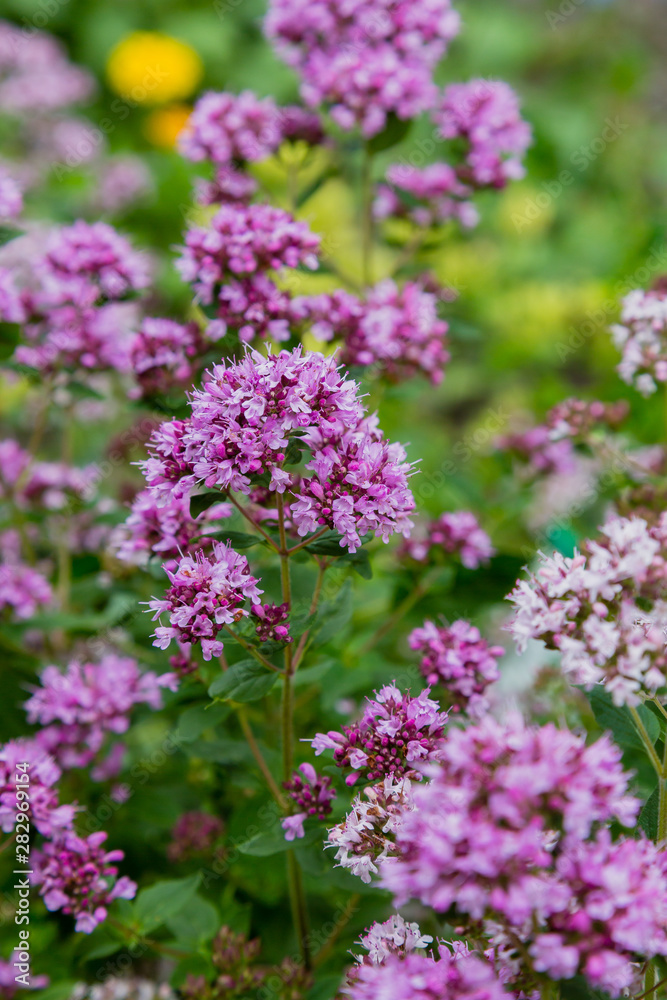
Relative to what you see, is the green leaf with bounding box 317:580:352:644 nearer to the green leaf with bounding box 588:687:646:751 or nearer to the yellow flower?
the green leaf with bounding box 588:687:646:751

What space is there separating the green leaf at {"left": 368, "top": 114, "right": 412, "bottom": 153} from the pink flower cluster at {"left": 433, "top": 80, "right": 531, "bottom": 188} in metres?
0.13

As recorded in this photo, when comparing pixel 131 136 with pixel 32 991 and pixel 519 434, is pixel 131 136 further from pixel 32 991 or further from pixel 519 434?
pixel 32 991

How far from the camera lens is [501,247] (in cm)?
539

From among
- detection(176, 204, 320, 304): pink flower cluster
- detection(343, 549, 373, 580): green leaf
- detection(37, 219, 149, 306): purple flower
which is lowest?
detection(343, 549, 373, 580): green leaf

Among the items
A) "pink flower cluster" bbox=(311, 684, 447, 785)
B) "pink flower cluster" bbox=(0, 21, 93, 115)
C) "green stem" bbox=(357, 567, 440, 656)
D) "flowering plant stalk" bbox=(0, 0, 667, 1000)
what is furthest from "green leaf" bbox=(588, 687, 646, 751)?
"pink flower cluster" bbox=(0, 21, 93, 115)

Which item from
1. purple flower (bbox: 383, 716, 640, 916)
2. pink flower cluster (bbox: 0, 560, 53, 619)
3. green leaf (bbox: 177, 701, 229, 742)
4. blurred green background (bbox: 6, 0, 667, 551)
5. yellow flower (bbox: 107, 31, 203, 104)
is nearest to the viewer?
purple flower (bbox: 383, 716, 640, 916)

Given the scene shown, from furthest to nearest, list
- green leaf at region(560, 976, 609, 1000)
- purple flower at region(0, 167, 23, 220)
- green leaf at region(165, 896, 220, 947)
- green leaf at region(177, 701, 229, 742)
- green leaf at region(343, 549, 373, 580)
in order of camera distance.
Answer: purple flower at region(0, 167, 23, 220) < green leaf at region(165, 896, 220, 947) < green leaf at region(177, 701, 229, 742) < green leaf at region(343, 549, 373, 580) < green leaf at region(560, 976, 609, 1000)

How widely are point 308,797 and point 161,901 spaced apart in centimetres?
44

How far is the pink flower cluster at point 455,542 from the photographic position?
2.01m

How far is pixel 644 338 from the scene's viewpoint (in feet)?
6.43

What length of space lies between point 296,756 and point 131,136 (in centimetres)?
588

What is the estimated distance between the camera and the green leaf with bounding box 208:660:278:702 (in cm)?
137

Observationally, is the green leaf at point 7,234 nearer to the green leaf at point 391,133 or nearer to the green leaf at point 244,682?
the green leaf at point 391,133

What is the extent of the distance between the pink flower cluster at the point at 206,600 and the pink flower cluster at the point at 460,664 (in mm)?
389
